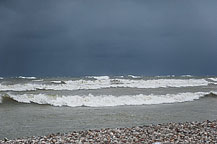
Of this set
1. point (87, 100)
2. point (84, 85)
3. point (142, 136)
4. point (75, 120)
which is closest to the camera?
point (142, 136)

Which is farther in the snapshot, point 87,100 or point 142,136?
point 87,100

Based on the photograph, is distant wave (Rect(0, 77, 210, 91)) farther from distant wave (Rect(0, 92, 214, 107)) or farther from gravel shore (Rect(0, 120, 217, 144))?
gravel shore (Rect(0, 120, 217, 144))

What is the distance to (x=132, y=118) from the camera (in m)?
12.1

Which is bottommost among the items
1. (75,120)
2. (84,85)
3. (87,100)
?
(75,120)

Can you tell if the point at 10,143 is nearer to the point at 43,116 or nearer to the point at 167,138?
the point at 167,138

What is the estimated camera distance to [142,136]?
25.4 ft

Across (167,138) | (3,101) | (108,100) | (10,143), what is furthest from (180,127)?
(3,101)

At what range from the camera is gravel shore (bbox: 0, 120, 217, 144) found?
7.29 metres

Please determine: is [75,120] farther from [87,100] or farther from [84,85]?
[84,85]

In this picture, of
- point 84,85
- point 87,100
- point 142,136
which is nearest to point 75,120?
point 142,136

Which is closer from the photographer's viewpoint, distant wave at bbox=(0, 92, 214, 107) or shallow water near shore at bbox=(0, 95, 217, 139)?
shallow water near shore at bbox=(0, 95, 217, 139)

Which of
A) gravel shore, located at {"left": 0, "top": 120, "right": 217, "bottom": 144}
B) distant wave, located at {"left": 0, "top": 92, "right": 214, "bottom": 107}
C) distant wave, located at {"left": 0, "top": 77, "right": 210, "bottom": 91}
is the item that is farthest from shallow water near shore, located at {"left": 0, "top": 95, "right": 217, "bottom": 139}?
distant wave, located at {"left": 0, "top": 77, "right": 210, "bottom": 91}

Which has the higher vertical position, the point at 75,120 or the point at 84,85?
the point at 84,85

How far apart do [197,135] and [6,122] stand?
25.3 feet
